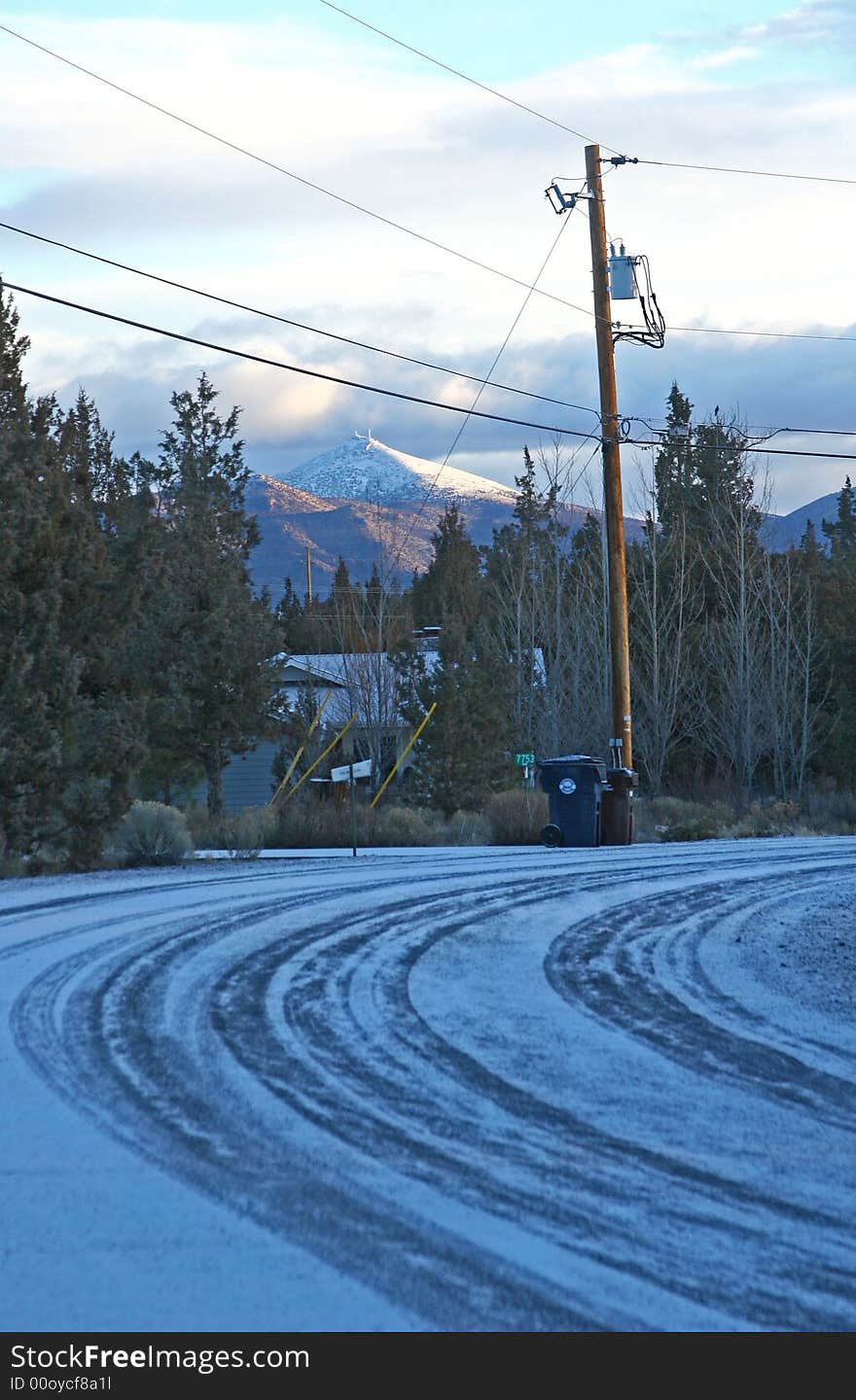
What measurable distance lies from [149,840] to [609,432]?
39.0ft

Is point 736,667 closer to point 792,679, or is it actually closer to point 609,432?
point 792,679

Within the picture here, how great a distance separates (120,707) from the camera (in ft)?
61.9

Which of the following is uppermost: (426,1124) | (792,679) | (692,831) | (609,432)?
(609,432)

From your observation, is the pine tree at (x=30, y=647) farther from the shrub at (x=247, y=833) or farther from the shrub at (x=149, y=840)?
the shrub at (x=247, y=833)

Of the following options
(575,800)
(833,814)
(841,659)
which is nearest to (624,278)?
(575,800)

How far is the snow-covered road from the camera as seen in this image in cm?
464

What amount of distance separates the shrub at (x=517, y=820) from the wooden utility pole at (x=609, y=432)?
1.95 m

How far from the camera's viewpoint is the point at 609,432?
89.9 ft

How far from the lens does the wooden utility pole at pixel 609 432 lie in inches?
1069

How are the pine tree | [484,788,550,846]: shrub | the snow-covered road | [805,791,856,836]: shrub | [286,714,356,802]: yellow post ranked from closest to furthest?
the snow-covered road
the pine tree
[484,788,550,846]: shrub
[805,791,856,836]: shrub
[286,714,356,802]: yellow post

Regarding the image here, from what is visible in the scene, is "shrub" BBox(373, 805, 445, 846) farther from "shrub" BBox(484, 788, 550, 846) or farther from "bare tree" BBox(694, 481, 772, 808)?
"bare tree" BBox(694, 481, 772, 808)

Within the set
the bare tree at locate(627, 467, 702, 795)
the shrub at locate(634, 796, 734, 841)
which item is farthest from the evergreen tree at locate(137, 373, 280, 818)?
the bare tree at locate(627, 467, 702, 795)

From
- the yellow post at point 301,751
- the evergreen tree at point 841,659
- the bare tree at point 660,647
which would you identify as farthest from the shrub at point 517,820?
the evergreen tree at point 841,659

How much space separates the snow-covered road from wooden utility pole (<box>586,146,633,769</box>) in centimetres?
1414
